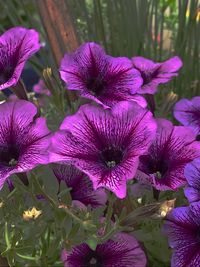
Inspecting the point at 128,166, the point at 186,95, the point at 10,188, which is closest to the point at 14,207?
the point at 10,188

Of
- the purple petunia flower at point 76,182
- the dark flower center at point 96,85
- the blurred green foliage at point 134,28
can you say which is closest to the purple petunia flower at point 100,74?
the dark flower center at point 96,85

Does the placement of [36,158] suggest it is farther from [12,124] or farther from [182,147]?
[182,147]

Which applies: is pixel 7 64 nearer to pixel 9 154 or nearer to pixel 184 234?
pixel 9 154

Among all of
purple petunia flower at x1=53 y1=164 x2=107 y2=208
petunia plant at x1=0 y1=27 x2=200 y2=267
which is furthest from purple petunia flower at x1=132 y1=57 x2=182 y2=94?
purple petunia flower at x1=53 y1=164 x2=107 y2=208

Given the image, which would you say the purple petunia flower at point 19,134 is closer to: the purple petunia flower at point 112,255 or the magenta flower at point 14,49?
the magenta flower at point 14,49

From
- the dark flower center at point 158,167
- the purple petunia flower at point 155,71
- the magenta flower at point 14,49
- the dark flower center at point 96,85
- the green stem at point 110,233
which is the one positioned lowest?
the green stem at point 110,233

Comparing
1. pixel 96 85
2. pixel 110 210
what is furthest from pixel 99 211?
pixel 96 85

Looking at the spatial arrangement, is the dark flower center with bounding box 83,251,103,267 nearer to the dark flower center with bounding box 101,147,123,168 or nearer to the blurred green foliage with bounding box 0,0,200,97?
the dark flower center with bounding box 101,147,123,168
